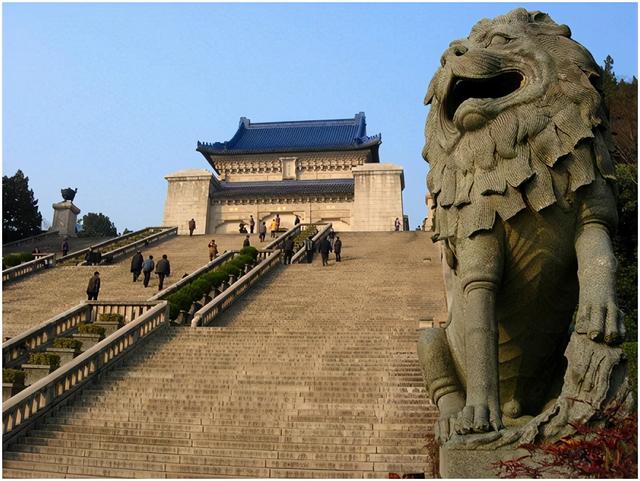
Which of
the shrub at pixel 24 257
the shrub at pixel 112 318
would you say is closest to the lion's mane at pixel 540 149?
the shrub at pixel 112 318

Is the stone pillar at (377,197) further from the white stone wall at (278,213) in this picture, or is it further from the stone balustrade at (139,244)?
the stone balustrade at (139,244)

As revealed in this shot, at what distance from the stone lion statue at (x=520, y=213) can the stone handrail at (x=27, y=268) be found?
759 inches

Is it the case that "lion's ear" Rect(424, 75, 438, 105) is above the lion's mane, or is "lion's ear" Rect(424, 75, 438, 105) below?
above

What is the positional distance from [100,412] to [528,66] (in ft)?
24.7

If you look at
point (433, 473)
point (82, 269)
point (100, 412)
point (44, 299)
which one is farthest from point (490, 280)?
point (82, 269)

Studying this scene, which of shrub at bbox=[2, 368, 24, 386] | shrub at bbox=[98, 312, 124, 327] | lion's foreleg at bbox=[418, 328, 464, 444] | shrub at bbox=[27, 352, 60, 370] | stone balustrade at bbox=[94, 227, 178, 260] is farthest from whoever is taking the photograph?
stone balustrade at bbox=[94, 227, 178, 260]

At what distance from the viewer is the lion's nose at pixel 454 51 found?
486cm

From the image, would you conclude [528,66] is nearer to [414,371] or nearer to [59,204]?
[414,371]

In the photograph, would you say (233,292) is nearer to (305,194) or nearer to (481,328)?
(481,328)

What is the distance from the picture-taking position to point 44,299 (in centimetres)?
1873

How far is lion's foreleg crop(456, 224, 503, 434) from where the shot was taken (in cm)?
422

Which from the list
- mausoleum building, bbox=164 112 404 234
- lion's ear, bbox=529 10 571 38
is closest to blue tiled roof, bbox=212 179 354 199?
mausoleum building, bbox=164 112 404 234

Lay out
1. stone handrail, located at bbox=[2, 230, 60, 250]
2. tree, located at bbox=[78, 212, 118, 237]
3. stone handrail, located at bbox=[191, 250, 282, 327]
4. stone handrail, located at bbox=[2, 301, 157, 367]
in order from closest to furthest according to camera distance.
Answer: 1. stone handrail, located at bbox=[2, 301, 157, 367]
2. stone handrail, located at bbox=[191, 250, 282, 327]
3. stone handrail, located at bbox=[2, 230, 60, 250]
4. tree, located at bbox=[78, 212, 118, 237]

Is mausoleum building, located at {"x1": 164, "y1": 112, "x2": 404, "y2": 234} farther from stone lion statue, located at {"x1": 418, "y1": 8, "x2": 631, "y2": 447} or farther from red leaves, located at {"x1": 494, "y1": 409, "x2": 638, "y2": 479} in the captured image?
red leaves, located at {"x1": 494, "y1": 409, "x2": 638, "y2": 479}
